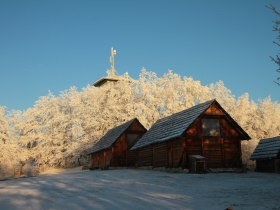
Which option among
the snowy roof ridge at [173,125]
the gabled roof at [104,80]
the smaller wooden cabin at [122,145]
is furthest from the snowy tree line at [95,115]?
the snowy roof ridge at [173,125]

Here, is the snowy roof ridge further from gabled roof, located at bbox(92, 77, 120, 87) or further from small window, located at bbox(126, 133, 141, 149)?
gabled roof, located at bbox(92, 77, 120, 87)

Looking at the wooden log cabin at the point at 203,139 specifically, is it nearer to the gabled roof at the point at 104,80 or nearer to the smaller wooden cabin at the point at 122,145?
the smaller wooden cabin at the point at 122,145

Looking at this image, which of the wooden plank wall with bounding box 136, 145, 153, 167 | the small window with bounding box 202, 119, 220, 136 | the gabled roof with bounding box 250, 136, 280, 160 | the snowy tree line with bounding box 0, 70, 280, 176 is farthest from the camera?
the snowy tree line with bounding box 0, 70, 280, 176

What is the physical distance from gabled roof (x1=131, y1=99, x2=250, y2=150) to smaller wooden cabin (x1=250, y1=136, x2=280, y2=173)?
183 centimetres

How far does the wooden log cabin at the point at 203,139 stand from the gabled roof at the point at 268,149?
1.83m

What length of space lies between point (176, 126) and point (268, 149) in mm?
7543

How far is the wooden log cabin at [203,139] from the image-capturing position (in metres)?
26.7

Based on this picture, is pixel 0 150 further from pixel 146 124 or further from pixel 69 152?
pixel 146 124

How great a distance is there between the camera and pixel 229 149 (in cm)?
2816

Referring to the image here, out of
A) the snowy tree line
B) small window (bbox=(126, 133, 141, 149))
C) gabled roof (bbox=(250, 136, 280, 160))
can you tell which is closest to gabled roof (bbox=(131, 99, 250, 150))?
gabled roof (bbox=(250, 136, 280, 160))

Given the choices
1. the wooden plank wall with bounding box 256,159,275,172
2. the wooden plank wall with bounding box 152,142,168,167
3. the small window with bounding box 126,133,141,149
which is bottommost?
the wooden plank wall with bounding box 256,159,275,172

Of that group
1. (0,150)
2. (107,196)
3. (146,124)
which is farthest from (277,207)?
(0,150)

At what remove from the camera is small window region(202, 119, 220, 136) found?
2762 centimetres

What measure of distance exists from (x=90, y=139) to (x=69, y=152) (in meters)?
3.51
